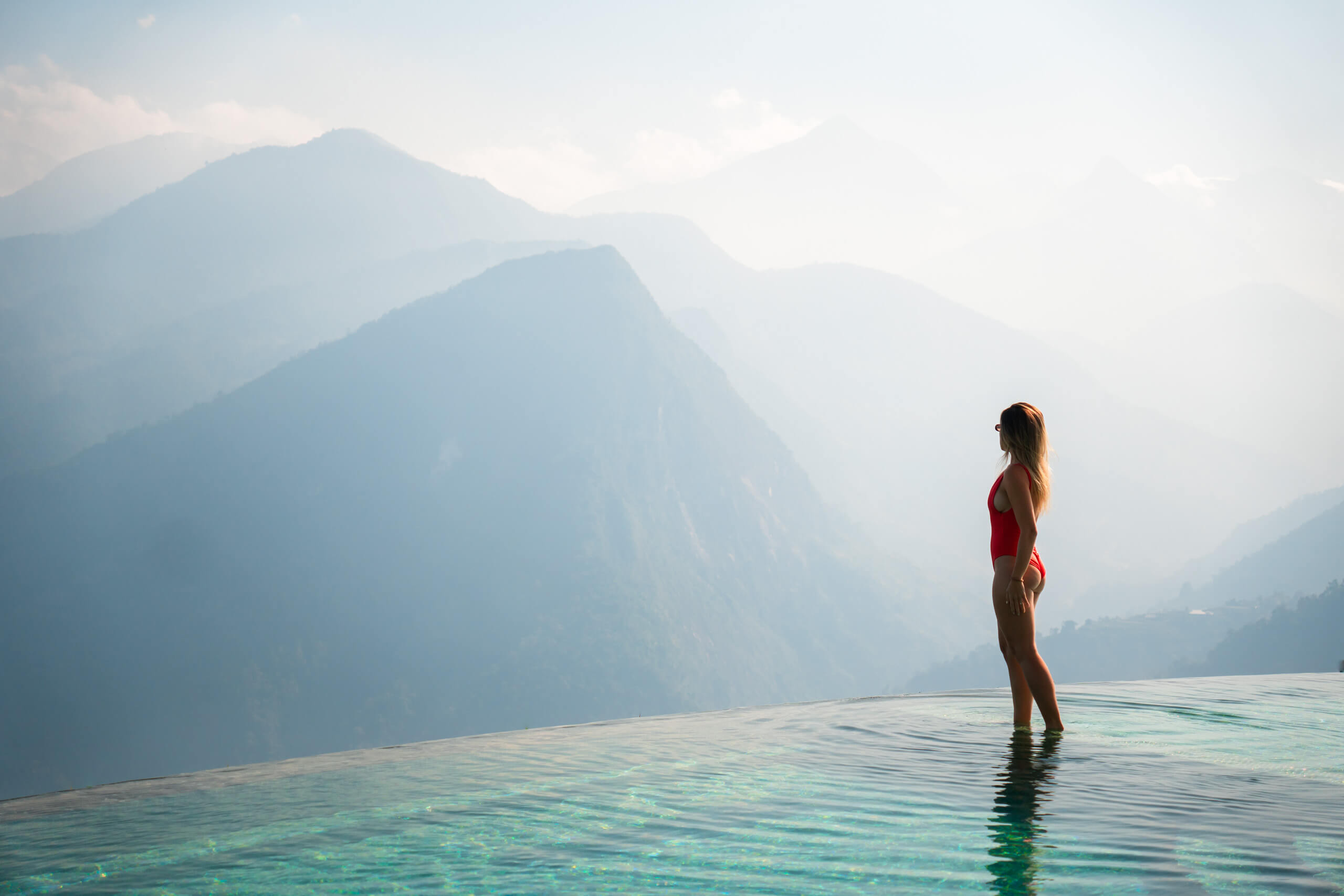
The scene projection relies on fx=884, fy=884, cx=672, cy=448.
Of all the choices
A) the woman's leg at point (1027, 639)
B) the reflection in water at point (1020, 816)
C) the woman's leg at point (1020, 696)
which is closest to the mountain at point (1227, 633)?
the woman's leg at point (1020, 696)

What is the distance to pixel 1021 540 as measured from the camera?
5734mm

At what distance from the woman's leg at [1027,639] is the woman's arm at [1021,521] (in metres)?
0.08

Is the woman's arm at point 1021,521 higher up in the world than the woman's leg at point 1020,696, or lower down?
higher up

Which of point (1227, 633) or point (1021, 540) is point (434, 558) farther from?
point (1021, 540)

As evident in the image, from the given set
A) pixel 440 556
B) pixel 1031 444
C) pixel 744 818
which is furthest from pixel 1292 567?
pixel 744 818

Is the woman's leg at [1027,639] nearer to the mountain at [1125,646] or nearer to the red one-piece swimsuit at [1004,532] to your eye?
the red one-piece swimsuit at [1004,532]

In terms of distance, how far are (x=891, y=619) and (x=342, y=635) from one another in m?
108

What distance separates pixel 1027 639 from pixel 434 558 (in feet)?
510

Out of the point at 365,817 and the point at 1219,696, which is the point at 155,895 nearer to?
the point at 365,817

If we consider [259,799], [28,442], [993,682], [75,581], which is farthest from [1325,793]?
[28,442]

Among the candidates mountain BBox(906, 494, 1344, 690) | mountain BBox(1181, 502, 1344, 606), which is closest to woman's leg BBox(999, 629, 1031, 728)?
mountain BBox(906, 494, 1344, 690)

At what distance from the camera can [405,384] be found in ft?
583

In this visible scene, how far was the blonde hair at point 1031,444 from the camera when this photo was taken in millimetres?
5770

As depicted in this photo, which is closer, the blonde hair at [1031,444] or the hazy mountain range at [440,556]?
the blonde hair at [1031,444]
